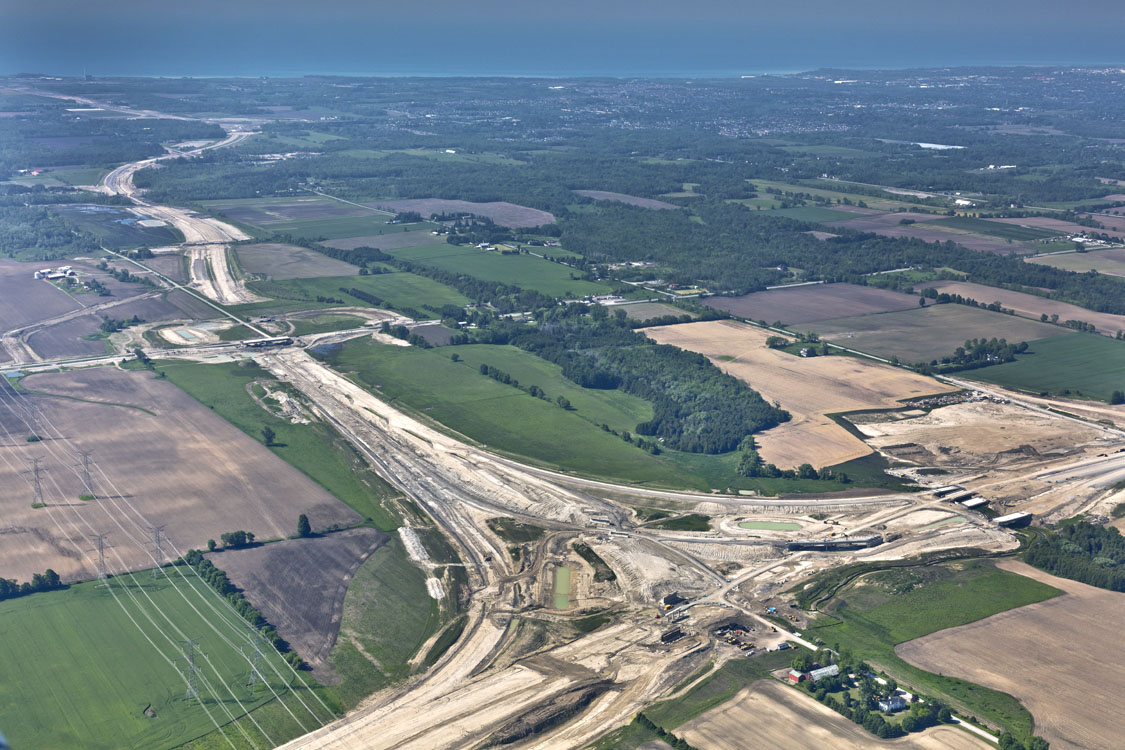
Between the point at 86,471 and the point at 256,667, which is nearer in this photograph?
the point at 256,667

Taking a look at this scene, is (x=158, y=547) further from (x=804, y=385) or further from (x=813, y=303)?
(x=813, y=303)

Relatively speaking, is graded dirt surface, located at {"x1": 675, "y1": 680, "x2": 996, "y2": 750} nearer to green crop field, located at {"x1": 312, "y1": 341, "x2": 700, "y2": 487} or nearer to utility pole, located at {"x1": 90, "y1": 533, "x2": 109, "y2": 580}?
green crop field, located at {"x1": 312, "y1": 341, "x2": 700, "y2": 487}

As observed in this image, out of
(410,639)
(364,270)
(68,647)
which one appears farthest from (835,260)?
(68,647)

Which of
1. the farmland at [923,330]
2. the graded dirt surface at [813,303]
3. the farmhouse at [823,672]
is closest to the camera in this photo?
the farmhouse at [823,672]

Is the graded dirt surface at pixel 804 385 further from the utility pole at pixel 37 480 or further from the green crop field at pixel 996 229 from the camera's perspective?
→ the green crop field at pixel 996 229

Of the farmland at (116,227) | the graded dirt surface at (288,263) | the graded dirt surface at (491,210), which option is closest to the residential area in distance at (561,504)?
the graded dirt surface at (288,263)

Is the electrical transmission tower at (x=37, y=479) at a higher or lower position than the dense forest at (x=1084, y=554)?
lower

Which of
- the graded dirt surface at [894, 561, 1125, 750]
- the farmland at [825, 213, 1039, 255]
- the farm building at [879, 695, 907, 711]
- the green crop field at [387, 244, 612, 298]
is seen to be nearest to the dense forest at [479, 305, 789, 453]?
the green crop field at [387, 244, 612, 298]

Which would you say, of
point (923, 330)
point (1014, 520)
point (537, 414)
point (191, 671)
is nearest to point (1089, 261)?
point (923, 330)
